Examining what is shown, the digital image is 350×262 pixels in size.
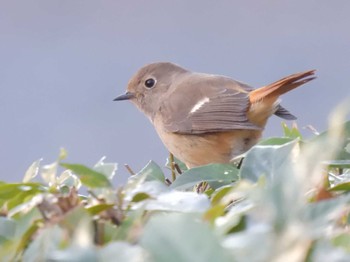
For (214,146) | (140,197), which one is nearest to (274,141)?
(140,197)

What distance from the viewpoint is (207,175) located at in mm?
1256

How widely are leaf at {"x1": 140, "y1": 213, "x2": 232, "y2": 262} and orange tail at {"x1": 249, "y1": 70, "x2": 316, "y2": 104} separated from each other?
250cm

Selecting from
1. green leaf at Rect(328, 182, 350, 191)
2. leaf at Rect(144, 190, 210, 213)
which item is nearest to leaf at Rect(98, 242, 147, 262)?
leaf at Rect(144, 190, 210, 213)

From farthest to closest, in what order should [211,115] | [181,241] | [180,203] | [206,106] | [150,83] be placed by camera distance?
[150,83]
[206,106]
[211,115]
[180,203]
[181,241]

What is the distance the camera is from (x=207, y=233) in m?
0.70

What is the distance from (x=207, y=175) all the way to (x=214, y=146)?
2924 mm

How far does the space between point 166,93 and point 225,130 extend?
3.16 ft

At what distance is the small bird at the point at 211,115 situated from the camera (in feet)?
13.1

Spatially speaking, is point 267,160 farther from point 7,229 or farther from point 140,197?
point 7,229

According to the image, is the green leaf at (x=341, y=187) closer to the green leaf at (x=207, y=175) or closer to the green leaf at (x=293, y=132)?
the green leaf at (x=207, y=175)

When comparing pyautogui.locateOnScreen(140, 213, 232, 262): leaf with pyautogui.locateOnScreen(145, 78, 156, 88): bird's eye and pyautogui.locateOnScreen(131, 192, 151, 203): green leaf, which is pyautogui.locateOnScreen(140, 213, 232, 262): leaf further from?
pyautogui.locateOnScreen(145, 78, 156, 88): bird's eye

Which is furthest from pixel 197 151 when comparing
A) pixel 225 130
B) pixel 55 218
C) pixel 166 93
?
pixel 55 218

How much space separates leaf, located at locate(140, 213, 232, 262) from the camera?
27.0 inches

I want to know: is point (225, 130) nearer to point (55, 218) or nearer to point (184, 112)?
point (184, 112)
